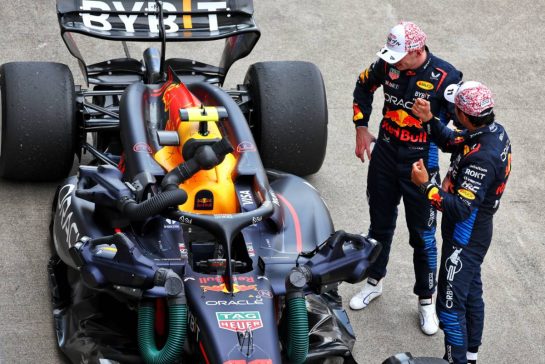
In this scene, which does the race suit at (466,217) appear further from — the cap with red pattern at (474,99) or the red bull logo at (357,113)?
the red bull logo at (357,113)

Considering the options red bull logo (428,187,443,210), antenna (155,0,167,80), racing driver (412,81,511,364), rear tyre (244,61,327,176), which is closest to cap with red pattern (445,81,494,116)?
racing driver (412,81,511,364)

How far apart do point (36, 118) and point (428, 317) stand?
310 centimetres

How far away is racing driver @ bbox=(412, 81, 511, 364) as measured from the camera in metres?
6.38

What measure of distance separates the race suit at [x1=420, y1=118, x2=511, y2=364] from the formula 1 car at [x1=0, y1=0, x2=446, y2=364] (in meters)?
0.62

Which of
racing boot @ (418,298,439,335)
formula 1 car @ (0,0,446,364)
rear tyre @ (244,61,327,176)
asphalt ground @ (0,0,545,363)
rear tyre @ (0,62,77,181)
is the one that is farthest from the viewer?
rear tyre @ (244,61,327,176)

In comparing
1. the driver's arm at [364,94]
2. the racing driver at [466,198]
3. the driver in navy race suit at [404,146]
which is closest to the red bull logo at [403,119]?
the driver in navy race suit at [404,146]

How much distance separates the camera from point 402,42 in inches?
276

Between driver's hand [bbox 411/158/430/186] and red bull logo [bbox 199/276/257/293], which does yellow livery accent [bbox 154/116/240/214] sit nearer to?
red bull logo [bbox 199/276/257/293]

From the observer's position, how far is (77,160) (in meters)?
8.71

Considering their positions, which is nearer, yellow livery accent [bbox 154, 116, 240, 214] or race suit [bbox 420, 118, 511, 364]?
race suit [bbox 420, 118, 511, 364]

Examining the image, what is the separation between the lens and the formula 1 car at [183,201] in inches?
231

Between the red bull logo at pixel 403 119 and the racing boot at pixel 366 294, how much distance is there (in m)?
1.15

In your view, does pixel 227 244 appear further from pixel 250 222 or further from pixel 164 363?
pixel 164 363

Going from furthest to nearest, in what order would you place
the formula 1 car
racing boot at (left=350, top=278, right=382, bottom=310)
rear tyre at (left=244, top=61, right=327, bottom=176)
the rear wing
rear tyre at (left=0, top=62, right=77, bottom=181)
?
rear tyre at (left=244, top=61, right=327, bottom=176) < the rear wing < rear tyre at (left=0, top=62, right=77, bottom=181) < racing boot at (left=350, top=278, right=382, bottom=310) < the formula 1 car
